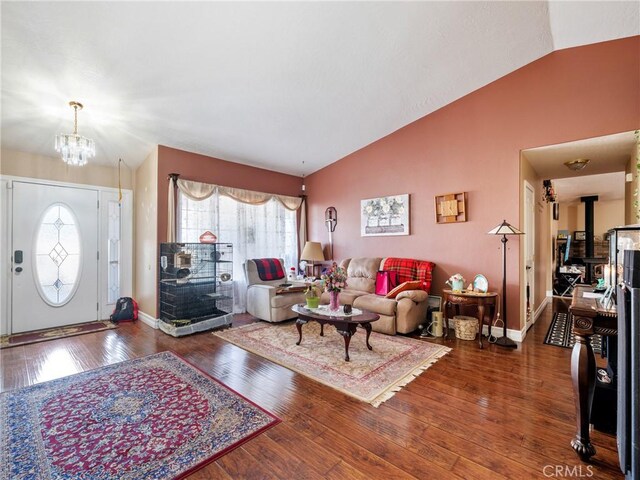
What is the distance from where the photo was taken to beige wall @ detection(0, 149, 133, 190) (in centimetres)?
411

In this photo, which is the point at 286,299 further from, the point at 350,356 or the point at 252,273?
the point at 350,356

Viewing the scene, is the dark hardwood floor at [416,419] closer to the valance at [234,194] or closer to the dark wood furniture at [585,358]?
Answer: the dark wood furniture at [585,358]

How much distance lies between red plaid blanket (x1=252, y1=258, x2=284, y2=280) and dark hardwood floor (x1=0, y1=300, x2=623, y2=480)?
1851mm

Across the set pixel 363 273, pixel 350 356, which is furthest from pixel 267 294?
pixel 350 356

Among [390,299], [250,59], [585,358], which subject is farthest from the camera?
[390,299]

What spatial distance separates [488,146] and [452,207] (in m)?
0.93

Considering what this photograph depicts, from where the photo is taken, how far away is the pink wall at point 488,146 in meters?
3.15

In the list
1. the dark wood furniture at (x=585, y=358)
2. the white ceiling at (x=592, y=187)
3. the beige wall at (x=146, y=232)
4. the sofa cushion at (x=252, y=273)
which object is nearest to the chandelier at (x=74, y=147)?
the beige wall at (x=146, y=232)

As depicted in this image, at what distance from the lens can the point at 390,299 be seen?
4043 millimetres

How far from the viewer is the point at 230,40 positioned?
2686mm

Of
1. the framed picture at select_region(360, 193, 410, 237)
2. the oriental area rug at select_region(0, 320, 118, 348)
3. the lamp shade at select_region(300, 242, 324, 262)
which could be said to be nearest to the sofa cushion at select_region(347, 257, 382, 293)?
the framed picture at select_region(360, 193, 410, 237)

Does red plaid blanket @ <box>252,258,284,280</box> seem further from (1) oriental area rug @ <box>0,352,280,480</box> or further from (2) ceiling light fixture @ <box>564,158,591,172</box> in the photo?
(2) ceiling light fixture @ <box>564,158,591,172</box>

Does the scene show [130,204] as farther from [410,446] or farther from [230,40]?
[410,446]

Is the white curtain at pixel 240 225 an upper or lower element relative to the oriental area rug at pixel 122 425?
upper
